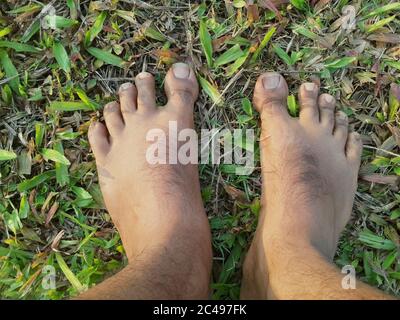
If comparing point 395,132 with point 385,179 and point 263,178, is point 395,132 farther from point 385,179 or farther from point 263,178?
point 263,178

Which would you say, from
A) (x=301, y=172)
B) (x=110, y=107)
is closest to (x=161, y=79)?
(x=110, y=107)

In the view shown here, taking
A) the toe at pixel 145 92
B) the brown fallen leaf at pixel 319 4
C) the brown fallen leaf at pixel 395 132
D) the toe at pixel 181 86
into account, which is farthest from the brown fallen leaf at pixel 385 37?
the toe at pixel 145 92

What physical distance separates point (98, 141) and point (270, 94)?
627 mm

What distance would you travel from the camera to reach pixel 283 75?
1.93 meters

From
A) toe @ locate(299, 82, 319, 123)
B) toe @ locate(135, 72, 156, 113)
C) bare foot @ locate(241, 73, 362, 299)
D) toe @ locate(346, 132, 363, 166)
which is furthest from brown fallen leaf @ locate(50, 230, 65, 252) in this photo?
toe @ locate(346, 132, 363, 166)

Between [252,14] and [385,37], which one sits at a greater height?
[252,14]

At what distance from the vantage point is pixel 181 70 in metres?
1.90

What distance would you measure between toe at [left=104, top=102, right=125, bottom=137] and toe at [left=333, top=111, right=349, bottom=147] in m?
0.78

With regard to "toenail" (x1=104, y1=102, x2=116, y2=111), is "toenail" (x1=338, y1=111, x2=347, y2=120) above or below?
below

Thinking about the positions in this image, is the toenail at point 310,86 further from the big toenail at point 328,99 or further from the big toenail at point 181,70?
the big toenail at point 181,70

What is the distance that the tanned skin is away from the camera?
1749 millimetres

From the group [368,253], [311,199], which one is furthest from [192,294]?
[368,253]

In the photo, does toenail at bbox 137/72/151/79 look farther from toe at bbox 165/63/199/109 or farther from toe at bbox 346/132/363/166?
toe at bbox 346/132/363/166

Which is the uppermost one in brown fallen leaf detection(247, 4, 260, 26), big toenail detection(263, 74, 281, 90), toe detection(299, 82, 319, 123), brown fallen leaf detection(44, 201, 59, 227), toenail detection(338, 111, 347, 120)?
brown fallen leaf detection(247, 4, 260, 26)
